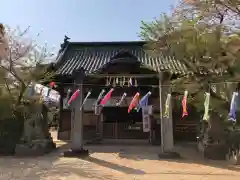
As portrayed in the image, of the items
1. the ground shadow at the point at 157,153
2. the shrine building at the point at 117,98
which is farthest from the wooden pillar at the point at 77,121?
the shrine building at the point at 117,98

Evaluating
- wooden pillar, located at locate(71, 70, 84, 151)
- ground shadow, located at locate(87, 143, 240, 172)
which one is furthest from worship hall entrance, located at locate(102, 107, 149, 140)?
wooden pillar, located at locate(71, 70, 84, 151)

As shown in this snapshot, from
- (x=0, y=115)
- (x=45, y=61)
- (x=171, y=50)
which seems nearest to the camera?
(x=171, y=50)

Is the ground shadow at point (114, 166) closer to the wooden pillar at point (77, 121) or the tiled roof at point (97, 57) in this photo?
the wooden pillar at point (77, 121)

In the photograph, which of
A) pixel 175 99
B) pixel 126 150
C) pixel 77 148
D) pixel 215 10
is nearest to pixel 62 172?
pixel 77 148

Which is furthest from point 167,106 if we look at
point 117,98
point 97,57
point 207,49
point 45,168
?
point 97,57

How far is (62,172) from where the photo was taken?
9500 millimetres

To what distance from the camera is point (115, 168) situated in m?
10.3

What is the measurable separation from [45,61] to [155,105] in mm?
7708

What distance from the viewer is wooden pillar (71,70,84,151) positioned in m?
12.8

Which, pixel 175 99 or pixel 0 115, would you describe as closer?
pixel 0 115

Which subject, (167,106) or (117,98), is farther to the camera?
(117,98)

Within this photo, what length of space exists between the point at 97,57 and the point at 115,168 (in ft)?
34.3

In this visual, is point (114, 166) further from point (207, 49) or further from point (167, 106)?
point (207, 49)

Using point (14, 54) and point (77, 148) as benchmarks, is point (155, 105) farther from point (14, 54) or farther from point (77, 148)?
point (14, 54)
